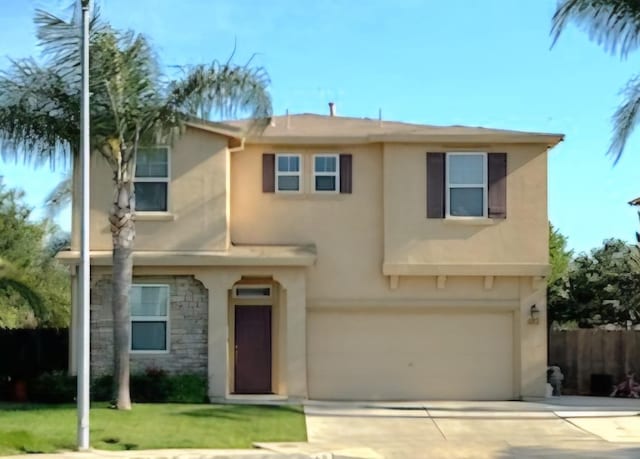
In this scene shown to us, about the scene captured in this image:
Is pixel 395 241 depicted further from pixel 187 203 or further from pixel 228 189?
pixel 187 203

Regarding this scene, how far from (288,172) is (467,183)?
4101 mm

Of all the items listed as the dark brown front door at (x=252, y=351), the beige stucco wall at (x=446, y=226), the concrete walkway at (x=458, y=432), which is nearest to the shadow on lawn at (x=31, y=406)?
the dark brown front door at (x=252, y=351)

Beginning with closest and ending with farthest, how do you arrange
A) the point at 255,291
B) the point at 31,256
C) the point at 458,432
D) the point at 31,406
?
the point at 458,432, the point at 31,406, the point at 255,291, the point at 31,256

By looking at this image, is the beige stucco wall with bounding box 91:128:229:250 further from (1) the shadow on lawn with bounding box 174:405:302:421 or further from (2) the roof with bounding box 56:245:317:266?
(1) the shadow on lawn with bounding box 174:405:302:421

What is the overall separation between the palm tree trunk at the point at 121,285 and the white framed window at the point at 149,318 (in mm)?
2486

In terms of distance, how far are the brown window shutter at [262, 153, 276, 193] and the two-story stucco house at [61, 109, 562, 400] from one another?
0.08 ft

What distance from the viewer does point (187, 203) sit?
21359mm

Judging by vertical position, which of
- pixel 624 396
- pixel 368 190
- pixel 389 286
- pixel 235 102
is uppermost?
pixel 235 102

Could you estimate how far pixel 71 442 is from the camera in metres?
14.8

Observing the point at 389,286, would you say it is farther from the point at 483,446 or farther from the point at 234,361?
the point at 483,446

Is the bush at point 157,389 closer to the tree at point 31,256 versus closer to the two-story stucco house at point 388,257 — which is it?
the two-story stucco house at point 388,257

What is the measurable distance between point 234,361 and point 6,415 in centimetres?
596

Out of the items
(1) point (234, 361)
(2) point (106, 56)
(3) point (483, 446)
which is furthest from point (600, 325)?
(2) point (106, 56)

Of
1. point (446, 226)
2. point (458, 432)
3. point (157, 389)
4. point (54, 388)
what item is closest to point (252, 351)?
point (157, 389)
